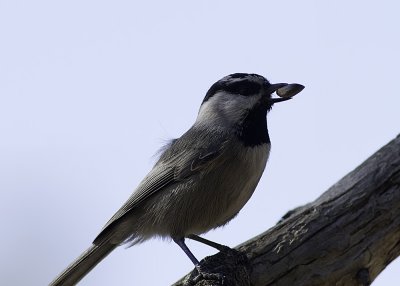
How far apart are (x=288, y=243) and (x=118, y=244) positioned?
5.62 feet

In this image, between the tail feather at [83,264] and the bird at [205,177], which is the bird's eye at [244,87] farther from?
the tail feather at [83,264]

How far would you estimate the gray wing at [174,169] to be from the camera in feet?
15.9

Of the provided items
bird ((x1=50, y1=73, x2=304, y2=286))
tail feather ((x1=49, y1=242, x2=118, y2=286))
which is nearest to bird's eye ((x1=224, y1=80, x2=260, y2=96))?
bird ((x1=50, y1=73, x2=304, y2=286))

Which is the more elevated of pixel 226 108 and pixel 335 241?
pixel 226 108

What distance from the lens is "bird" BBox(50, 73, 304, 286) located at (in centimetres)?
475

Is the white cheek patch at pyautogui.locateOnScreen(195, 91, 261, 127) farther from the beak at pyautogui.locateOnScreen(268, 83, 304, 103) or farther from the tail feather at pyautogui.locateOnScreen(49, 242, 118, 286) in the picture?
the tail feather at pyautogui.locateOnScreen(49, 242, 118, 286)

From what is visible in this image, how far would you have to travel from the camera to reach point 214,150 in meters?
4.84

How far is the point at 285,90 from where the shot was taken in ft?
16.8

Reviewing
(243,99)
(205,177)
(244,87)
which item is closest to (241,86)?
(244,87)

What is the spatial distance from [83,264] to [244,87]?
2.14m

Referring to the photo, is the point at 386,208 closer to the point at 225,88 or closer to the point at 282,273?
the point at 282,273

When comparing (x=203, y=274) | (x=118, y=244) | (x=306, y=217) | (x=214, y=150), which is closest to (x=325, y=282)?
(x=306, y=217)

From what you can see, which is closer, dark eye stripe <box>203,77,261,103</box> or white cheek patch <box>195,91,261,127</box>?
white cheek patch <box>195,91,261,127</box>

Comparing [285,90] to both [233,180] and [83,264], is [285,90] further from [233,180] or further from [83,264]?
[83,264]
